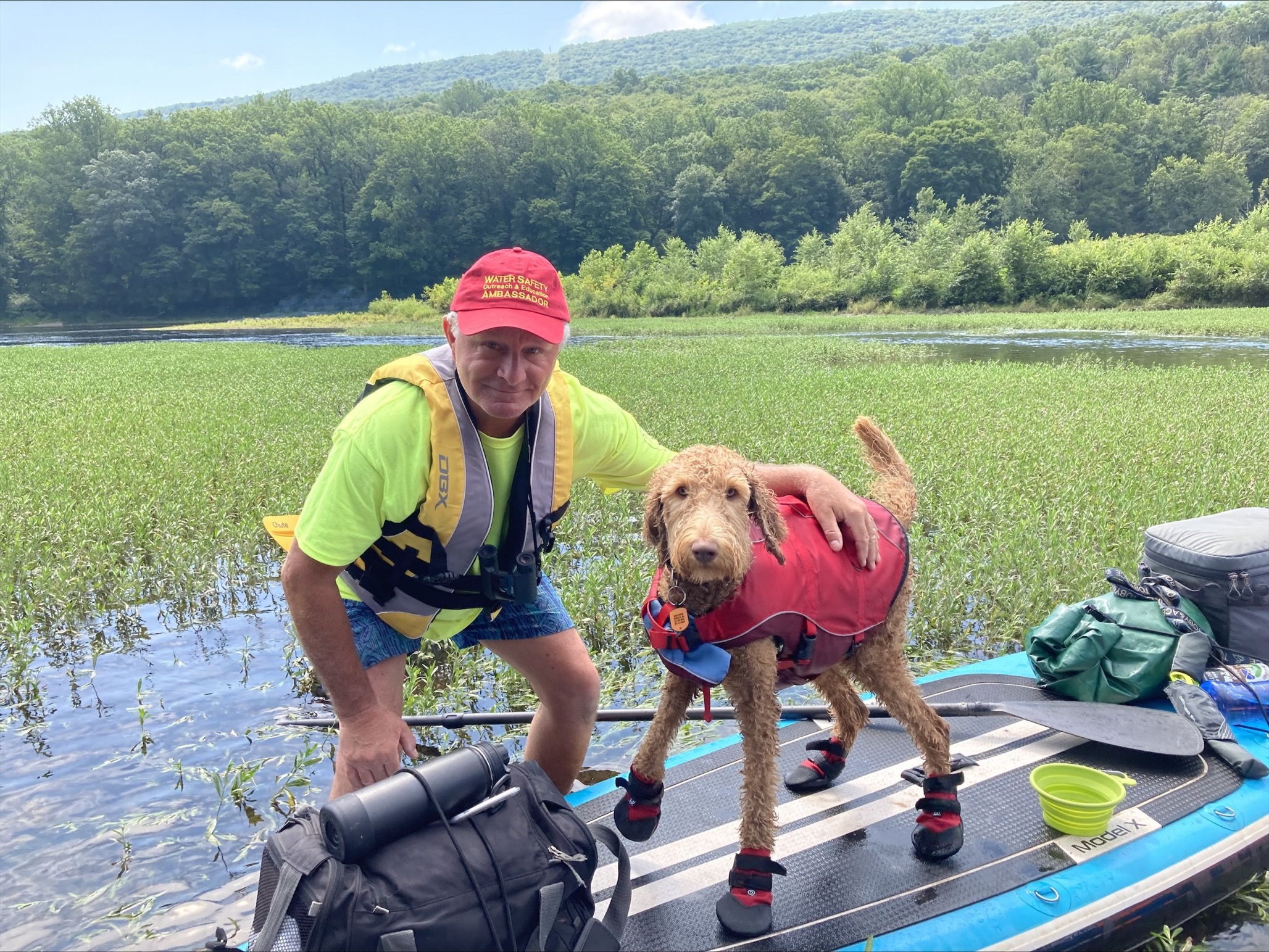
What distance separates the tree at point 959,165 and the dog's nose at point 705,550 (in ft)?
323

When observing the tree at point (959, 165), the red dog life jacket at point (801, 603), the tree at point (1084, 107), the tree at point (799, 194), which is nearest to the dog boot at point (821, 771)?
the red dog life jacket at point (801, 603)

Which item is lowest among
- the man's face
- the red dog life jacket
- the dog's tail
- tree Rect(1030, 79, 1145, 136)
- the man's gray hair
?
the red dog life jacket

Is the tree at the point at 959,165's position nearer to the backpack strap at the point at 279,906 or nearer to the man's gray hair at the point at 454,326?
the man's gray hair at the point at 454,326

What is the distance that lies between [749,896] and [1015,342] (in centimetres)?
3241

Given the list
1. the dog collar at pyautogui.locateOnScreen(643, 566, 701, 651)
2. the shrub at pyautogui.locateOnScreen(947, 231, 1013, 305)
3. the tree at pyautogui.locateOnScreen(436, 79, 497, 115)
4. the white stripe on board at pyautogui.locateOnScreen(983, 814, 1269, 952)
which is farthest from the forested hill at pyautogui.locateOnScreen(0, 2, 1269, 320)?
the dog collar at pyautogui.locateOnScreen(643, 566, 701, 651)

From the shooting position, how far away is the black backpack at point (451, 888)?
224 centimetres

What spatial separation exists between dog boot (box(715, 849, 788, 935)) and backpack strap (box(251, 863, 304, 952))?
155 centimetres

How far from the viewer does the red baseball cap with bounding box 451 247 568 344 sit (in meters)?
2.81

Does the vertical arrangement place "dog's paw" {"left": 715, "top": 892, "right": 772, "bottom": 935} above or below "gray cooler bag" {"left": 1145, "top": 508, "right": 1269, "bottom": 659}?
below

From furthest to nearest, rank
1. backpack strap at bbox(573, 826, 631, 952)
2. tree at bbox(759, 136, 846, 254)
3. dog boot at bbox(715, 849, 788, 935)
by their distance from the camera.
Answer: tree at bbox(759, 136, 846, 254), dog boot at bbox(715, 849, 788, 935), backpack strap at bbox(573, 826, 631, 952)

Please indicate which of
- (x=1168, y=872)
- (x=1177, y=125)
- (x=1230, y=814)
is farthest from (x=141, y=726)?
(x=1177, y=125)

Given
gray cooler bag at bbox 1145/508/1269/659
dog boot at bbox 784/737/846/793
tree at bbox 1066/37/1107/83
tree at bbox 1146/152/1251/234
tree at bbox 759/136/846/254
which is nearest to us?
dog boot at bbox 784/737/846/793

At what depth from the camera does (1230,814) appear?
11.9 feet

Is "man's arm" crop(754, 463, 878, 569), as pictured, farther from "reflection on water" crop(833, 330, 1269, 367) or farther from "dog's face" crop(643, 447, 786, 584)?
"reflection on water" crop(833, 330, 1269, 367)
